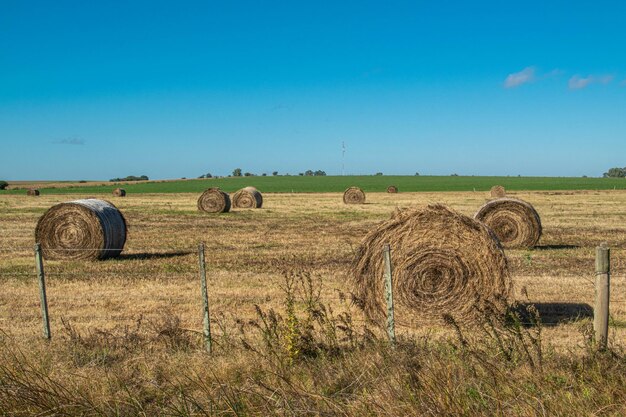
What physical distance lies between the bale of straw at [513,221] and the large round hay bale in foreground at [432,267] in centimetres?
871

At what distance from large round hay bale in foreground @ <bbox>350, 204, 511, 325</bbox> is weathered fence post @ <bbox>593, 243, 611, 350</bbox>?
10.0ft

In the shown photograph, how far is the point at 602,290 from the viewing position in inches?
247

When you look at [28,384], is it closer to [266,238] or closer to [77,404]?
[77,404]

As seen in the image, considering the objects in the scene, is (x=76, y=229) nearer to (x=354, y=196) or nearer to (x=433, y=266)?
(x=433, y=266)

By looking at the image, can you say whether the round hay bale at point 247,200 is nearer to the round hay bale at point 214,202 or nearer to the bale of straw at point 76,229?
the round hay bale at point 214,202

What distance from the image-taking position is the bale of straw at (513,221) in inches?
720

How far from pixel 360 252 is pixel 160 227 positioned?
17563mm

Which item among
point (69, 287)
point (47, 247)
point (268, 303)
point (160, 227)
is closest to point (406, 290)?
point (268, 303)

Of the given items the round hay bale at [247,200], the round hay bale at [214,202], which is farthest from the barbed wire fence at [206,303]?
the round hay bale at [247,200]

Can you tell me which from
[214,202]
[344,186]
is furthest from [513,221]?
[344,186]

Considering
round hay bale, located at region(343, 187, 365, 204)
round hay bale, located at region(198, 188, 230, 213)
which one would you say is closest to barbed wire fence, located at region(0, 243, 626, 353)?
round hay bale, located at region(198, 188, 230, 213)

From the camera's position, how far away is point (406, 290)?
31.9ft

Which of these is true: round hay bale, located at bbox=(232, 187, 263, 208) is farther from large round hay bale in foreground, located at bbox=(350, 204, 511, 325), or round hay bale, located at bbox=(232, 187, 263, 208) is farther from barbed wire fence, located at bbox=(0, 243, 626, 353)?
large round hay bale in foreground, located at bbox=(350, 204, 511, 325)

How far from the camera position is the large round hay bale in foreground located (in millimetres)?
9578
